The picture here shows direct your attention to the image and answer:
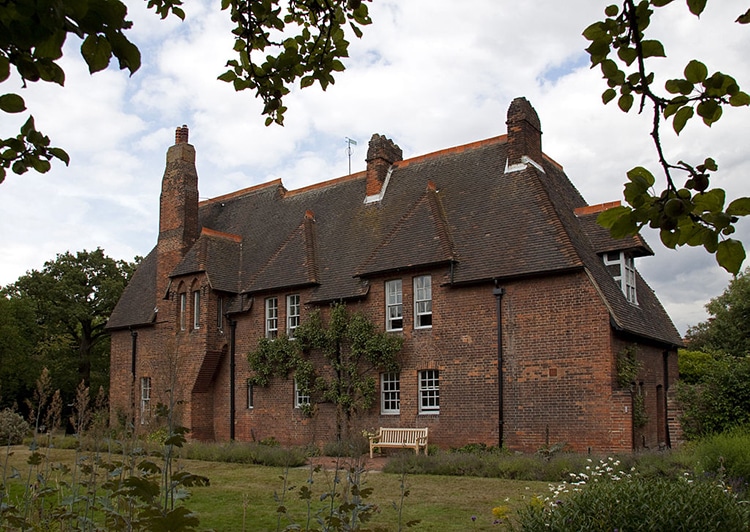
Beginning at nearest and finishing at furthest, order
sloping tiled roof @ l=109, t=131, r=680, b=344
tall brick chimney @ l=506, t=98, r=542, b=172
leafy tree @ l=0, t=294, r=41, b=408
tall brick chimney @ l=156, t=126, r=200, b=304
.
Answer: sloping tiled roof @ l=109, t=131, r=680, b=344, tall brick chimney @ l=506, t=98, r=542, b=172, tall brick chimney @ l=156, t=126, r=200, b=304, leafy tree @ l=0, t=294, r=41, b=408

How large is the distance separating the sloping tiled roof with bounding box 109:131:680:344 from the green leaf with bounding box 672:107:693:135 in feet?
53.4

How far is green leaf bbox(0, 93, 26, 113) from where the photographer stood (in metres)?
2.79

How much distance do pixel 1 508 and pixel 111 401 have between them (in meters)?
27.1

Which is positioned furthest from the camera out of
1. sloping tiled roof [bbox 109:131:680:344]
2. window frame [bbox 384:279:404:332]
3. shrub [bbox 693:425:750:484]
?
window frame [bbox 384:279:404:332]

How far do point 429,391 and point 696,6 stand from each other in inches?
780

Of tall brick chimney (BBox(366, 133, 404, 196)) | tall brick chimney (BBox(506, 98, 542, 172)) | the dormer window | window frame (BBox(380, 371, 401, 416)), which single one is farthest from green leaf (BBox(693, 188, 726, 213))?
tall brick chimney (BBox(366, 133, 404, 196))

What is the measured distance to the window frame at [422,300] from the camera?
22311 millimetres

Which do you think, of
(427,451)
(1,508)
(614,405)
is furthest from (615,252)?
(1,508)

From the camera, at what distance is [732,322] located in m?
47.2

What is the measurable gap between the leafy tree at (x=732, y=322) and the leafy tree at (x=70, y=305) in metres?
38.5

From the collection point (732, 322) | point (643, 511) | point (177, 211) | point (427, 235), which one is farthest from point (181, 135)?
point (732, 322)

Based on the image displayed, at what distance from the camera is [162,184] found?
1230 inches

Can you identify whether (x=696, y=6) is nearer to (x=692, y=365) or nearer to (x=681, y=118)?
(x=681, y=118)

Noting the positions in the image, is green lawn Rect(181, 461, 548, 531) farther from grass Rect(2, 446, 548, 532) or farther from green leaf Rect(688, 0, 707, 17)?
green leaf Rect(688, 0, 707, 17)
